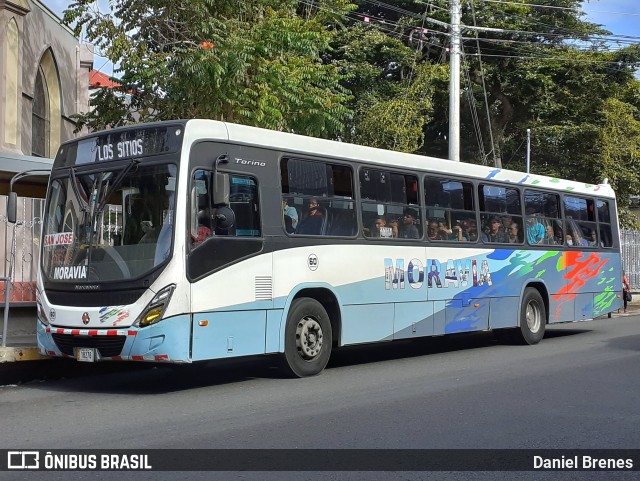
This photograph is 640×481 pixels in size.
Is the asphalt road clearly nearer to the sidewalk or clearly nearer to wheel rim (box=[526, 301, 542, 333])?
the sidewalk

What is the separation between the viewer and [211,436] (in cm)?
731

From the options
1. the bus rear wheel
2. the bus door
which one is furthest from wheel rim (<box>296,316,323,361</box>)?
the bus rear wheel

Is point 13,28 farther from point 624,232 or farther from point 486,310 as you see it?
point 624,232

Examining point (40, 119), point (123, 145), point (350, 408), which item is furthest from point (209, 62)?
point (40, 119)

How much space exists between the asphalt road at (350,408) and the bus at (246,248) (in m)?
0.63

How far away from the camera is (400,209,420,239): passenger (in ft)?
42.5

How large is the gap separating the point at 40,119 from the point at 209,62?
1090 cm

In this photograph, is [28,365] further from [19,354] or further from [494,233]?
[494,233]

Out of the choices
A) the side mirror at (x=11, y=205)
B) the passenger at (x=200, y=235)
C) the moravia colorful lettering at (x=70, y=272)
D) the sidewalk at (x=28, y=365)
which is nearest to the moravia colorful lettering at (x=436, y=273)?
the passenger at (x=200, y=235)

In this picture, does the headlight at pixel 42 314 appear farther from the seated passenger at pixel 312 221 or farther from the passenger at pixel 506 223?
the passenger at pixel 506 223

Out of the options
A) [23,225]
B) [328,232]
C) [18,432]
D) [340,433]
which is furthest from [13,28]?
[340,433]

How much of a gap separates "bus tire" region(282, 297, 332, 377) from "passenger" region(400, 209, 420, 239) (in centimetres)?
228

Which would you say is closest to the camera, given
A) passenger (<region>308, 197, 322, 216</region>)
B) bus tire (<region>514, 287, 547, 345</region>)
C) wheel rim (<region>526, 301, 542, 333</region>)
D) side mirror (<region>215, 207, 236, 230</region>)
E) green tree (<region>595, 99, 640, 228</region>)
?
side mirror (<region>215, 207, 236, 230</region>)

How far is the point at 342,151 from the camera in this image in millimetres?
11992
